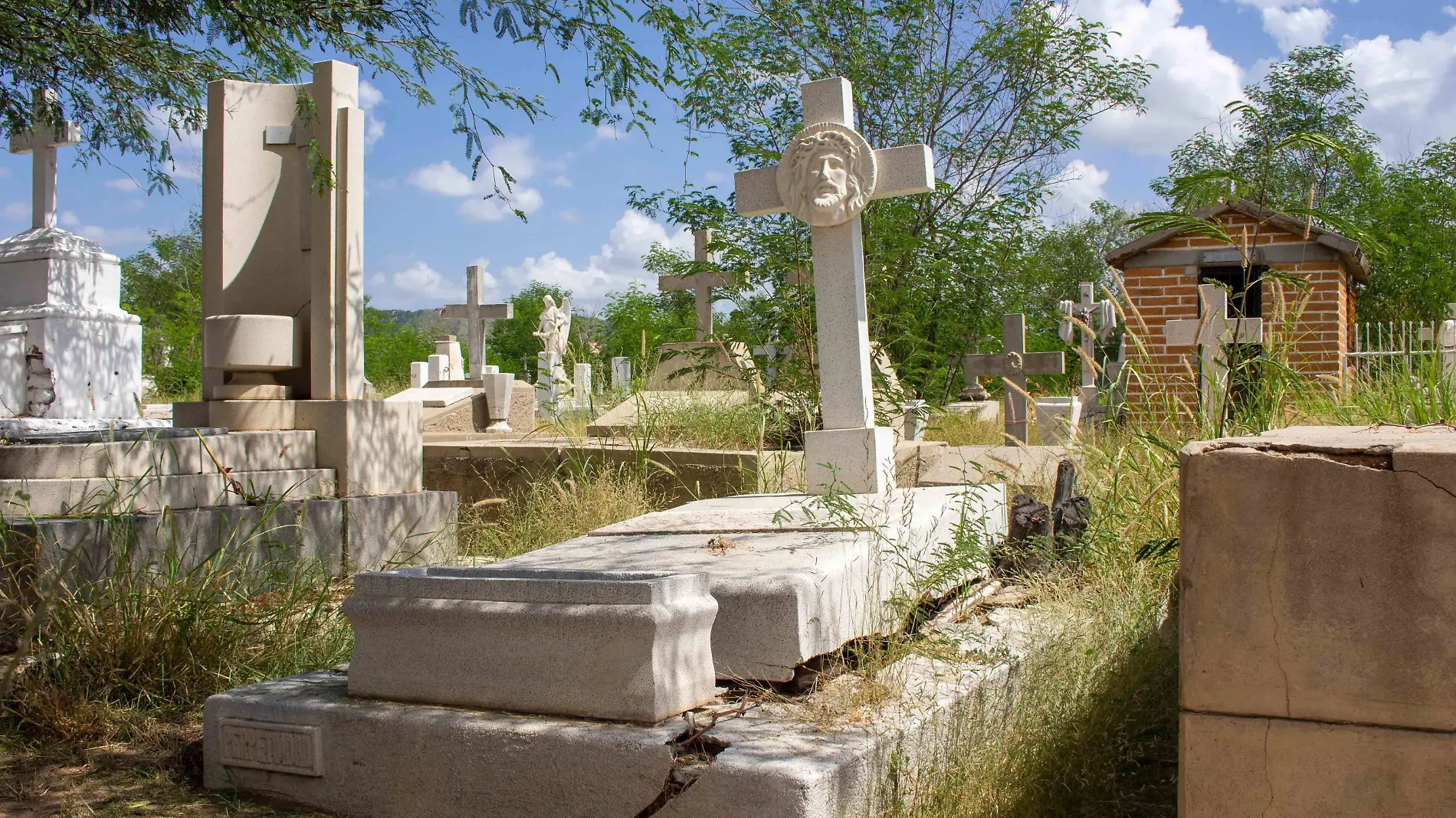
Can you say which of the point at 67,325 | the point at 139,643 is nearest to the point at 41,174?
the point at 67,325

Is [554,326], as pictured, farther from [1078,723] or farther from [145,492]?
[1078,723]

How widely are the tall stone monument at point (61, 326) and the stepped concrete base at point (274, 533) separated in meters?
3.70

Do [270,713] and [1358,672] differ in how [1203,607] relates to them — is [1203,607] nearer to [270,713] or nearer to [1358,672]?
[1358,672]

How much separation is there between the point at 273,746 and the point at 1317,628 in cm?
271

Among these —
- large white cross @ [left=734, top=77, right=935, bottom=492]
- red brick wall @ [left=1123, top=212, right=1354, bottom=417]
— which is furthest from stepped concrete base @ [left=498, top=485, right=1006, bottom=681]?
red brick wall @ [left=1123, top=212, right=1354, bottom=417]

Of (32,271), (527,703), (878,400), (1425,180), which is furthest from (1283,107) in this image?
(527,703)

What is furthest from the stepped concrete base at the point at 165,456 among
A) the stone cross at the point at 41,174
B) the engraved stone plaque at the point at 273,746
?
the stone cross at the point at 41,174

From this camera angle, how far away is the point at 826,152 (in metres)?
5.61

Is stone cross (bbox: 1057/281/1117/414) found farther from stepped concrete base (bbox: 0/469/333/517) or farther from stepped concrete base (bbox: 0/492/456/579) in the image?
stepped concrete base (bbox: 0/469/333/517)

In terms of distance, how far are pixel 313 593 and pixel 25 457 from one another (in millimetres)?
1646

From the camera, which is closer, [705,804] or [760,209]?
[705,804]

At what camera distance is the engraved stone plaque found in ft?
10.3

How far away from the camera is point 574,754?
2826 mm

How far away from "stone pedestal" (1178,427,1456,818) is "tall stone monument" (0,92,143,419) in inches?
332
